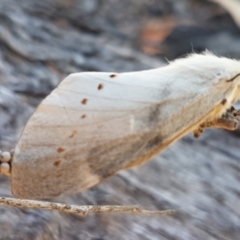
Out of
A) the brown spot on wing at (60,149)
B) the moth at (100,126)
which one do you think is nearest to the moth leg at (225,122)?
the moth at (100,126)

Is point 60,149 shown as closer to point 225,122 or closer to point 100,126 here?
point 100,126

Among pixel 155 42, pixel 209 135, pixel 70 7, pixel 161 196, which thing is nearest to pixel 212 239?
Answer: pixel 161 196

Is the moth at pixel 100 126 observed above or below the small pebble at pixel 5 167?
above

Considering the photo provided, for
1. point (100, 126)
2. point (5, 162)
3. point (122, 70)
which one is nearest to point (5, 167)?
point (5, 162)

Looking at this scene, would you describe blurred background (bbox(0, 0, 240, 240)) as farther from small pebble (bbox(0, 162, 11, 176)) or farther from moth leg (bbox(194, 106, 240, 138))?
moth leg (bbox(194, 106, 240, 138))

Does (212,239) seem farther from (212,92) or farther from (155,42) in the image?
(155,42)

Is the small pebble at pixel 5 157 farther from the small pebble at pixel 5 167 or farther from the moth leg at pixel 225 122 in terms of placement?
the moth leg at pixel 225 122

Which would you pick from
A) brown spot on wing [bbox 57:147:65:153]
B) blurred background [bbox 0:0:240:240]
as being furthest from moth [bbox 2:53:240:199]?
blurred background [bbox 0:0:240:240]
